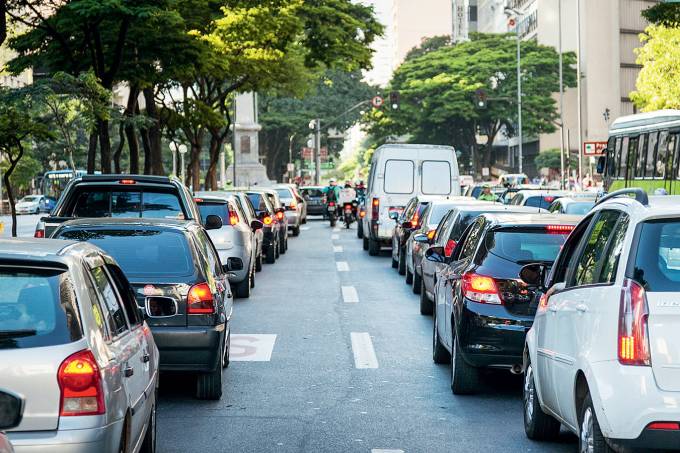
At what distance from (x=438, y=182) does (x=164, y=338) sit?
19599 mm

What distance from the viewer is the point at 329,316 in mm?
17781

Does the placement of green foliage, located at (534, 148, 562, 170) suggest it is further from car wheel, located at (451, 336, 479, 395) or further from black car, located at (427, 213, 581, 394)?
car wheel, located at (451, 336, 479, 395)

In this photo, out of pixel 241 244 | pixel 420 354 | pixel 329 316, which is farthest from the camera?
pixel 241 244

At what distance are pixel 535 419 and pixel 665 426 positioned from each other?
8.64 feet

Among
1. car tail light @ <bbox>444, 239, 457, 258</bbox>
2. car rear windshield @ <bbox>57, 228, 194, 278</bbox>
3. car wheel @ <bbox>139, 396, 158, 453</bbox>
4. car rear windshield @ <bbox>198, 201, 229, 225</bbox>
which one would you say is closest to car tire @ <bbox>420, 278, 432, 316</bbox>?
car tail light @ <bbox>444, 239, 457, 258</bbox>

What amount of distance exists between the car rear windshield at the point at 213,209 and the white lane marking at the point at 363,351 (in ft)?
18.2

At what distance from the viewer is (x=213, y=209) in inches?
820

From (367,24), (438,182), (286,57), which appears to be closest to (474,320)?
(438,182)

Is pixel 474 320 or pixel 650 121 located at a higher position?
pixel 650 121

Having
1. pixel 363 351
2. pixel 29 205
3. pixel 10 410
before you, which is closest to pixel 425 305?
pixel 363 351

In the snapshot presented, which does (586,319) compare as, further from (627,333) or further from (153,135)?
(153,135)

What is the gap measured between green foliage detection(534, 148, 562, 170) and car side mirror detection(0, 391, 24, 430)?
3392 inches

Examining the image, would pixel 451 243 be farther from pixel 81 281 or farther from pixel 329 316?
pixel 81 281

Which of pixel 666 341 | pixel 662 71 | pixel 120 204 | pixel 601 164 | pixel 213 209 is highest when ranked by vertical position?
pixel 662 71
